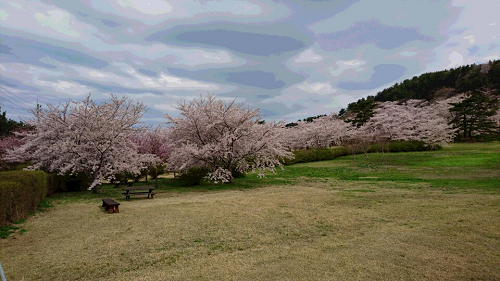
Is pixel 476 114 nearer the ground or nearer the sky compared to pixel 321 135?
nearer the sky

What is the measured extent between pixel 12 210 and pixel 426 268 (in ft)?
38.1

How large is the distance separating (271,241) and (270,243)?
138mm

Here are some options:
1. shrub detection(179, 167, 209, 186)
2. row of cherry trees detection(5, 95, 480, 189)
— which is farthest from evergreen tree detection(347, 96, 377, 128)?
shrub detection(179, 167, 209, 186)

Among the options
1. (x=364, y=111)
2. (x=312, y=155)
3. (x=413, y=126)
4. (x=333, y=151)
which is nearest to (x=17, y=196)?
(x=312, y=155)

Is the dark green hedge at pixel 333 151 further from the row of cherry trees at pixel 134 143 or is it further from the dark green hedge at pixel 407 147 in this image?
the row of cherry trees at pixel 134 143

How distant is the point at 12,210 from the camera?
26.9 ft

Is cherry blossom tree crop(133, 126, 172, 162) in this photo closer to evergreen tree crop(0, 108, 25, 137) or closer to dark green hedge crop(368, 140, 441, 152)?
evergreen tree crop(0, 108, 25, 137)

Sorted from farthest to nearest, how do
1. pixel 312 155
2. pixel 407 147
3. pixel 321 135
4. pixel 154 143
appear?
pixel 321 135
pixel 407 147
pixel 312 155
pixel 154 143

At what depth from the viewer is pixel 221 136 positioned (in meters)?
17.9

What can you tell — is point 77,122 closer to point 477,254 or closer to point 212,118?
point 212,118

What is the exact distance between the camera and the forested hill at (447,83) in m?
67.8

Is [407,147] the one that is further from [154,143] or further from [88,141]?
[88,141]

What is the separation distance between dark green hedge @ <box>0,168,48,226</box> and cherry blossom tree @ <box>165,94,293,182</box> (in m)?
7.74

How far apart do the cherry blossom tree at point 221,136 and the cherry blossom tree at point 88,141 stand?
2.90 meters
